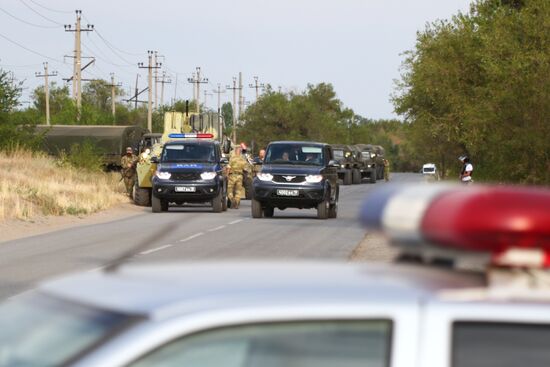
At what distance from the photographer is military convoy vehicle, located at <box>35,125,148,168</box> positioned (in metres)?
62.3

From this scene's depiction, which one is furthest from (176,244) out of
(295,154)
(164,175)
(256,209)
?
(164,175)

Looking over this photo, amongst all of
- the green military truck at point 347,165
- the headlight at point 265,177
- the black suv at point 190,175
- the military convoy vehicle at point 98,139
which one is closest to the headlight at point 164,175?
the black suv at point 190,175

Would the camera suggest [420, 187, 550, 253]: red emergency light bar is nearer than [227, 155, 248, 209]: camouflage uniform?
Yes

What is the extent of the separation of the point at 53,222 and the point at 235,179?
321 inches

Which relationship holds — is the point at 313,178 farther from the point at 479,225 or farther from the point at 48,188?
the point at 479,225

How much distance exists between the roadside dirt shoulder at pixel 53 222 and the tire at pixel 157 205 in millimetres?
422

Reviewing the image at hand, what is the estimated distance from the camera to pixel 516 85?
117 feet

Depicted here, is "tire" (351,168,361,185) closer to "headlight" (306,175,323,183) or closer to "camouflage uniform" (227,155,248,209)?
"camouflage uniform" (227,155,248,209)

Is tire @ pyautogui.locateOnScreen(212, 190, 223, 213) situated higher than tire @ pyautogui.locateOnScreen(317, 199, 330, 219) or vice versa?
tire @ pyautogui.locateOnScreen(317, 199, 330, 219)

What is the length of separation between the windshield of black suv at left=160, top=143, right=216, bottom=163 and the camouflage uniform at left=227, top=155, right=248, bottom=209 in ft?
7.55

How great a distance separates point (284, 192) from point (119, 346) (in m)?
30.4

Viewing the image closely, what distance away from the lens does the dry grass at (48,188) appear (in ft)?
112

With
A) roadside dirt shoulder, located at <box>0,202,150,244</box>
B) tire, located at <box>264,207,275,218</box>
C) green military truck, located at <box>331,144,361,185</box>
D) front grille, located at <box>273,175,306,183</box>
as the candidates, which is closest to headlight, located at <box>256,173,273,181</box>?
front grille, located at <box>273,175,306,183</box>

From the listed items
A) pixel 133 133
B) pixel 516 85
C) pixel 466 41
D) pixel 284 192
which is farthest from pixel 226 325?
pixel 133 133
